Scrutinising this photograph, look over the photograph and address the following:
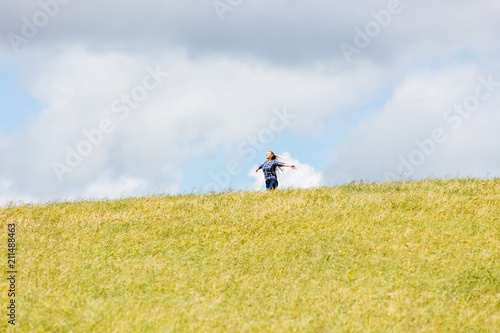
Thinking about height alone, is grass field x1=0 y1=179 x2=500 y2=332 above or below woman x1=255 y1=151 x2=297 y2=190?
below

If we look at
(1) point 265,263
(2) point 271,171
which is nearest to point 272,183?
(2) point 271,171

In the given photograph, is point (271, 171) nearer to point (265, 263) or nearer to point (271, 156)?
point (271, 156)

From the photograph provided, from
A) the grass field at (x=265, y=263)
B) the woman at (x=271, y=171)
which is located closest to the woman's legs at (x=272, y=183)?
the woman at (x=271, y=171)

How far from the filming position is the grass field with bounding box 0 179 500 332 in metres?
9.38

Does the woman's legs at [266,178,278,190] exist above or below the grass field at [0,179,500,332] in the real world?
above

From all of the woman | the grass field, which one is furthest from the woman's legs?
the grass field

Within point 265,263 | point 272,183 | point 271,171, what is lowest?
point 265,263

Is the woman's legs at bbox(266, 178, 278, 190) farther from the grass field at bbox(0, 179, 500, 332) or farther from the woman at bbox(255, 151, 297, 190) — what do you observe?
the grass field at bbox(0, 179, 500, 332)

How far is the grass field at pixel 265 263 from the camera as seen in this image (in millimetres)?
9375

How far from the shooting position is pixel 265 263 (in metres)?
12.6

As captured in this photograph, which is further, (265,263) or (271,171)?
(271,171)

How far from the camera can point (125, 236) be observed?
50.5 ft

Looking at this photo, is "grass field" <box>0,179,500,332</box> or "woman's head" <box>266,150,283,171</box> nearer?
"grass field" <box>0,179,500,332</box>

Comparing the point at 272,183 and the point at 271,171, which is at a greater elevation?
the point at 271,171
